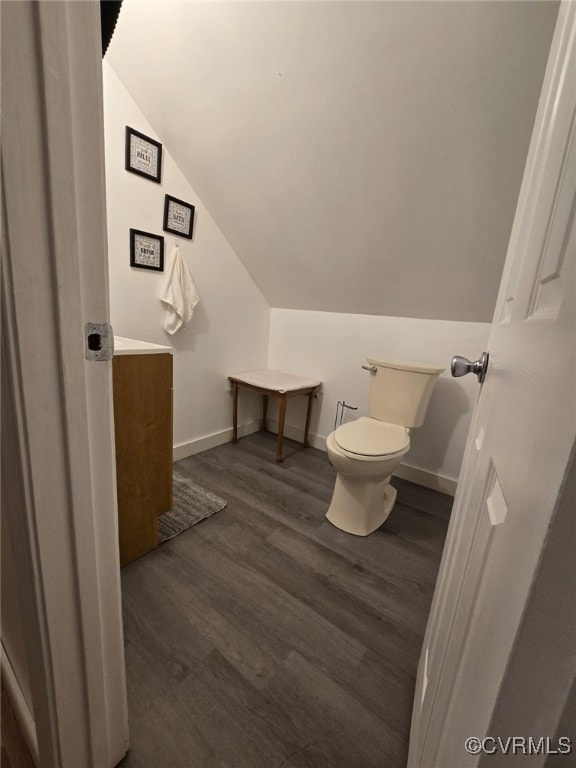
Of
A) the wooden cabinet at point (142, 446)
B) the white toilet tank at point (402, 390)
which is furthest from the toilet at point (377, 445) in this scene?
the wooden cabinet at point (142, 446)

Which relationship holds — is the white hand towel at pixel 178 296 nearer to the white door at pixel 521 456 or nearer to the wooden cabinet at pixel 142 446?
the wooden cabinet at pixel 142 446

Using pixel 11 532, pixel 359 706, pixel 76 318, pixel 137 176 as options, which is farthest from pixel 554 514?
pixel 137 176

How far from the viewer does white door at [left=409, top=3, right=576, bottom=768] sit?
235 mm

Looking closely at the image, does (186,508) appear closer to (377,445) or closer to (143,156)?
(377,445)

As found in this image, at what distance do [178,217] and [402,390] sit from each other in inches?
68.7

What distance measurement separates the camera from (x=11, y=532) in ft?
1.70

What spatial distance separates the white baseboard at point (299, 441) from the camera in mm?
2027

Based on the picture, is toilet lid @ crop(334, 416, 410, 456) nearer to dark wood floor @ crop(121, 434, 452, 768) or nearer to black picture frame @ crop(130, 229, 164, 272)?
dark wood floor @ crop(121, 434, 452, 768)

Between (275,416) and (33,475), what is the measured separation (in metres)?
2.33

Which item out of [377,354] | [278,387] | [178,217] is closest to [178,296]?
[178,217]

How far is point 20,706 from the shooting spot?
2.54 ft

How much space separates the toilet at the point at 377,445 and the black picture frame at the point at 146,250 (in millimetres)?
1453

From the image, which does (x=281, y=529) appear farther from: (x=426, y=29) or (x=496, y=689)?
(x=426, y=29)

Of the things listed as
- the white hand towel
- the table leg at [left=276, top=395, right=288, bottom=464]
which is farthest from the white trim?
the white hand towel
